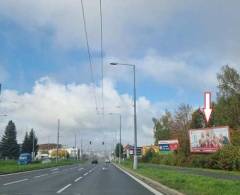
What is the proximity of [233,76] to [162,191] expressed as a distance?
62452 millimetres

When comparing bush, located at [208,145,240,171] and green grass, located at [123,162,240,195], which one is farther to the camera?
bush, located at [208,145,240,171]

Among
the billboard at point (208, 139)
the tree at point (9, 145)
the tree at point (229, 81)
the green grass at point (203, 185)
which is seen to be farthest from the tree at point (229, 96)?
the tree at point (9, 145)

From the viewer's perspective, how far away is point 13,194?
19203 millimetres

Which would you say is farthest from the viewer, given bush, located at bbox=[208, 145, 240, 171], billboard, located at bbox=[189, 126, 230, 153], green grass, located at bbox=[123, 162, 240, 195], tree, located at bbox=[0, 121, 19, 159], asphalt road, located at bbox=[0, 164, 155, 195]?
tree, located at bbox=[0, 121, 19, 159]

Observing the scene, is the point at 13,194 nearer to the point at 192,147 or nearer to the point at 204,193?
the point at 204,193

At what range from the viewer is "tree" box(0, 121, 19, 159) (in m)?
153

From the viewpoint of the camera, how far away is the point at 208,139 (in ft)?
184

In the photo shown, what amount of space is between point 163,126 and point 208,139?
258 ft

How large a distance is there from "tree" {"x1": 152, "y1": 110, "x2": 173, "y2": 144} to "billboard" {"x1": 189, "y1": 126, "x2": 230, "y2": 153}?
223 ft

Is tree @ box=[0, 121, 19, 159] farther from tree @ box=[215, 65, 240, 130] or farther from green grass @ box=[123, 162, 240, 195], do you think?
green grass @ box=[123, 162, 240, 195]

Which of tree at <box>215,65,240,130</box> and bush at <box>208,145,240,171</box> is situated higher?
tree at <box>215,65,240,130</box>

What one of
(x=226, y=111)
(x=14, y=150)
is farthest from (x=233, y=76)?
(x=14, y=150)

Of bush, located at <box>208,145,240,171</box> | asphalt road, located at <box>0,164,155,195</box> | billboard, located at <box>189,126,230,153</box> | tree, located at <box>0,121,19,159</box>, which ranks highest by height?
tree, located at <box>0,121,19,159</box>

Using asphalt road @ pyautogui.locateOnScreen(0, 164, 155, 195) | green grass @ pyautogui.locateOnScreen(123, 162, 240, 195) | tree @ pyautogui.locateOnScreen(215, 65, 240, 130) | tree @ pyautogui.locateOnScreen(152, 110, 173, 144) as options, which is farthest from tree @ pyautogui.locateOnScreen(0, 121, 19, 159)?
green grass @ pyautogui.locateOnScreen(123, 162, 240, 195)
